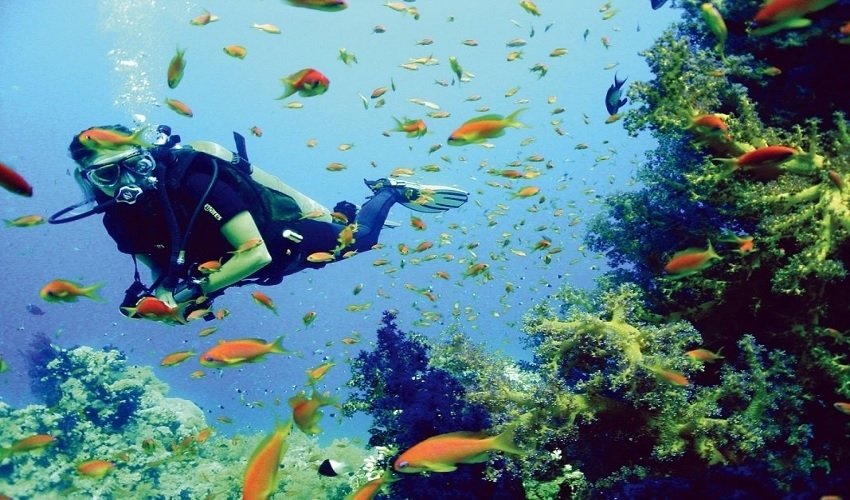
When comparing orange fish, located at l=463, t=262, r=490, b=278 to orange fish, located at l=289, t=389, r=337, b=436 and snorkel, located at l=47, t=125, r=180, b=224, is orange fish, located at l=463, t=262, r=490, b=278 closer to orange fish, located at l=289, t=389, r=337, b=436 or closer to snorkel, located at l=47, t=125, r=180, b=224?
orange fish, located at l=289, t=389, r=337, b=436

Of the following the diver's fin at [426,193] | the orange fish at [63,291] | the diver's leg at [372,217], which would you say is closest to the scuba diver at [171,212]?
the orange fish at [63,291]

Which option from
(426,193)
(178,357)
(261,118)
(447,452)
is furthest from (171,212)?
(261,118)

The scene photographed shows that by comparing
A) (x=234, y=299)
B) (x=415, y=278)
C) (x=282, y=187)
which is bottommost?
(x=415, y=278)

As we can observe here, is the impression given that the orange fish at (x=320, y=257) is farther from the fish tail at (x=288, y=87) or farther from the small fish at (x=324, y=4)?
the small fish at (x=324, y=4)

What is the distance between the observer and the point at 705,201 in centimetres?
474

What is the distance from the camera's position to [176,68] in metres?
5.22

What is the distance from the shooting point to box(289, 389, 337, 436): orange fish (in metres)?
3.63

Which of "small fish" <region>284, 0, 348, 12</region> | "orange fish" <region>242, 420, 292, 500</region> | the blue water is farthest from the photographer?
the blue water

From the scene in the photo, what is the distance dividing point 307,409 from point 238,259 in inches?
74.7

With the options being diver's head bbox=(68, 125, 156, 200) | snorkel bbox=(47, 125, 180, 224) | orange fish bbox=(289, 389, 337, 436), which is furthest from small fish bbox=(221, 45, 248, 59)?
orange fish bbox=(289, 389, 337, 436)

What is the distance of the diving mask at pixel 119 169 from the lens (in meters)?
4.81

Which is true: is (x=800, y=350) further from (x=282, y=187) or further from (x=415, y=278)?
(x=415, y=278)

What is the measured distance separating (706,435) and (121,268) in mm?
74986

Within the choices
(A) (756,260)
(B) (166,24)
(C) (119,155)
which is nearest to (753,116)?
(A) (756,260)
